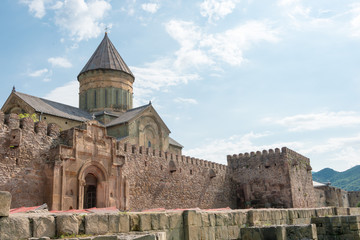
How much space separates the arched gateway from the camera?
45.5 ft

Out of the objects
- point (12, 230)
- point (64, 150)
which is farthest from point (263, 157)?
point (12, 230)

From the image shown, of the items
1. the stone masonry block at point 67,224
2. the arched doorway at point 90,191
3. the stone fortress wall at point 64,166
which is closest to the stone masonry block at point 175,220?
the stone masonry block at point 67,224

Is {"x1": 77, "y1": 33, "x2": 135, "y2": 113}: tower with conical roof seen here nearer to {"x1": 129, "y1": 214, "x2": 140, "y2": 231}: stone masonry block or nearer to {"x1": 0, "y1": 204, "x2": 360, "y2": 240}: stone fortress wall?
{"x1": 0, "y1": 204, "x2": 360, "y2": 240}: stone fortress wall

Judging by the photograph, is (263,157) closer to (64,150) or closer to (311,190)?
(311,190)

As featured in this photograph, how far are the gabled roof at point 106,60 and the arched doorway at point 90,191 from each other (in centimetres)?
1438

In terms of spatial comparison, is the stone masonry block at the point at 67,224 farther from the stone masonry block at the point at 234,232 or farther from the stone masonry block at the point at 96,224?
the stone masonry block at the point at 234,232

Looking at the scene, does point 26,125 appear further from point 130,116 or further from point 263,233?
point 130,116

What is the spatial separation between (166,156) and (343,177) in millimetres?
87141

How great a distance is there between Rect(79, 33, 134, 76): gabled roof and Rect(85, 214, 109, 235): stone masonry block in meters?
23.0

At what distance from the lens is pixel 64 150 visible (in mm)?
12695

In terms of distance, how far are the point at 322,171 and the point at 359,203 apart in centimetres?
6817

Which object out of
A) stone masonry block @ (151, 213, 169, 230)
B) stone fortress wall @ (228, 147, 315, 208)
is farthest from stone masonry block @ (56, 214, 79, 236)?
stone fortress wall @ (228, 147, 315, 208)

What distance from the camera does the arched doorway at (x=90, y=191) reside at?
13.9 metres

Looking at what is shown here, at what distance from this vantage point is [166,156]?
1919 centimetres
